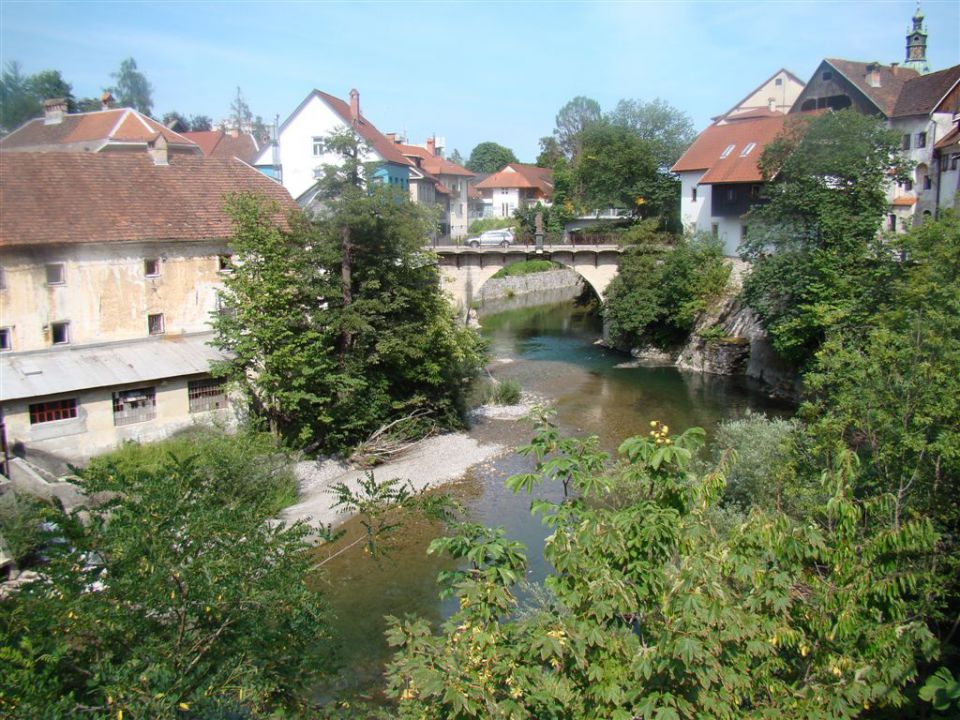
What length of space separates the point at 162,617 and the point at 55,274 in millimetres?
16101

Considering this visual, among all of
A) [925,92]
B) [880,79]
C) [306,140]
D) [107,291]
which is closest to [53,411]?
[107,291]

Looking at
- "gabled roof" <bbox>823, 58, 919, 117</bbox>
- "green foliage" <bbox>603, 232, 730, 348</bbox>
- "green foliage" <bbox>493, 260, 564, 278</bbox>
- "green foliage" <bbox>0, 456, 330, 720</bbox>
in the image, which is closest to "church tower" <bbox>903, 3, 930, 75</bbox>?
"gabled roof" <bbox>823, 58, 919, 117</bbox>

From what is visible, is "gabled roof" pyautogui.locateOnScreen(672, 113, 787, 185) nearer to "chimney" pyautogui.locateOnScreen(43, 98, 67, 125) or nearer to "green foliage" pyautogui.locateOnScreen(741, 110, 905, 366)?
"green foliage" pyautogui.locateOnScreen(741, 110, 905, 366)

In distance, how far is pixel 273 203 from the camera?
2048 cm

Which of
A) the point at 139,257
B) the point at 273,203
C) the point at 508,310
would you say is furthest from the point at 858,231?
the point at 508,310

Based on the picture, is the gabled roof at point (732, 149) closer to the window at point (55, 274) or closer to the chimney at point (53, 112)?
the window at point (55, 274)

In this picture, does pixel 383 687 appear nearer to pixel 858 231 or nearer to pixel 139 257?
pixel 139 257

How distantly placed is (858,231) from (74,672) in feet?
82.4

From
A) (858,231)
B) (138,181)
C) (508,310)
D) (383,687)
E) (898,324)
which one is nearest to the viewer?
(383,687)

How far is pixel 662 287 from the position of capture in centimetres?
3544

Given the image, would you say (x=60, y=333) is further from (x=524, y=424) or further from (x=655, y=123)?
(x=655, y=123)

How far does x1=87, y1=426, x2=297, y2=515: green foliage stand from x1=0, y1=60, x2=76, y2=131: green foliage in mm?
27837

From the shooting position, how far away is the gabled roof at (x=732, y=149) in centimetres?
3684

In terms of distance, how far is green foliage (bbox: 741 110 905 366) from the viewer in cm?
2447
